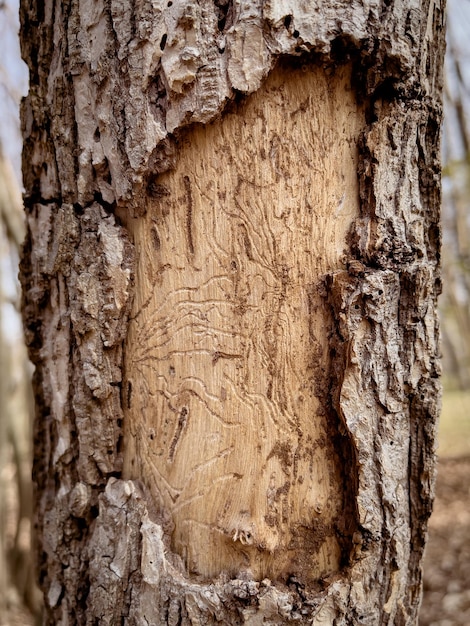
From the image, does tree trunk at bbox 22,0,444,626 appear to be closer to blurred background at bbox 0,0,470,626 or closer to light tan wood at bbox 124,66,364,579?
light tan wood at bbox 124,66,364,579

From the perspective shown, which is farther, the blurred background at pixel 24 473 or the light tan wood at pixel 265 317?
the blurred background at pixel 24 473

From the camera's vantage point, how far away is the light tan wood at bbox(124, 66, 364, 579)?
1.02 meters

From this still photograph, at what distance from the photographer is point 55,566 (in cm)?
116

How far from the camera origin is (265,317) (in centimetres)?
103

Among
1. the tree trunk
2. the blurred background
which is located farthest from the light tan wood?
the blurred background

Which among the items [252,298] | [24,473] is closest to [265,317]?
[252,298]

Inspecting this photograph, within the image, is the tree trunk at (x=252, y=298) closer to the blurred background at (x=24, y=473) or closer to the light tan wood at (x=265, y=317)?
the light tan wood at (x=265, y=317)

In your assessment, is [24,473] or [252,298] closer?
[252,298]

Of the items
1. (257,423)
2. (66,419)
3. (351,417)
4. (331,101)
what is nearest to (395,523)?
(351,417)

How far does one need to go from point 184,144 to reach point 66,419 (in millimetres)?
698

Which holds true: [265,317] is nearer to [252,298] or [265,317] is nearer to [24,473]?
[252,298]

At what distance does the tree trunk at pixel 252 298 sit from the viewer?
989mm

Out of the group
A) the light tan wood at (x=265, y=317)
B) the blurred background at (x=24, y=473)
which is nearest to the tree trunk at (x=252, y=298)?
the light tan wood at (x=265, y=317)

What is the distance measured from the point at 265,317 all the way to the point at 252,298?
0.05 m
